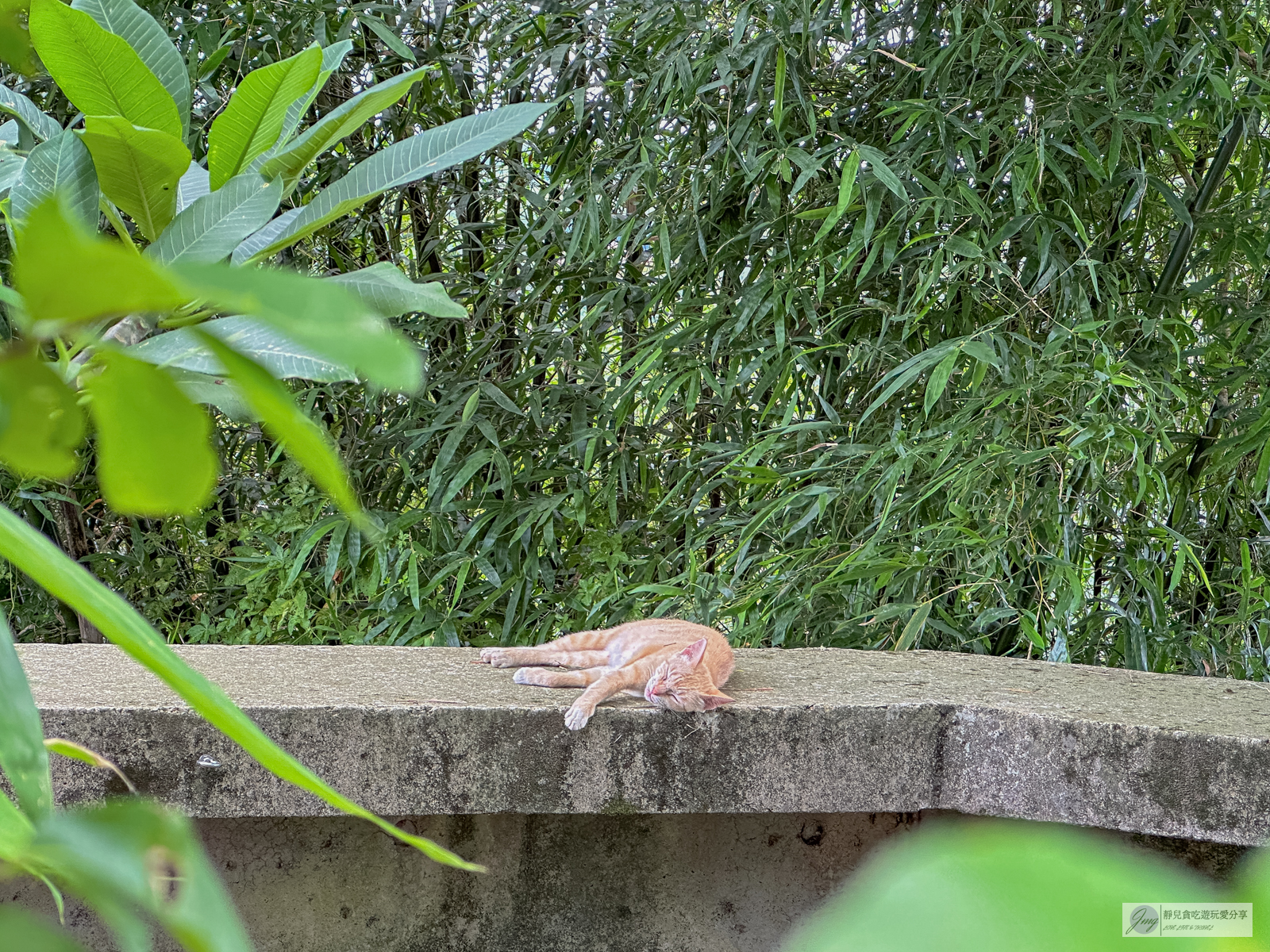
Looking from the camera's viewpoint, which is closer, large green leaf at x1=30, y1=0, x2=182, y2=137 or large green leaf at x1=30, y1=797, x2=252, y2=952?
large green leaf at x1=30, y1=797, x2=252, y2=952

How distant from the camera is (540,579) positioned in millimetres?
2043

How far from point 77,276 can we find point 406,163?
336mm

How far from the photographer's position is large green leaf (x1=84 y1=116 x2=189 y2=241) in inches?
13.2

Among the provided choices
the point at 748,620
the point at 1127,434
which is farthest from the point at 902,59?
the point at 748,620

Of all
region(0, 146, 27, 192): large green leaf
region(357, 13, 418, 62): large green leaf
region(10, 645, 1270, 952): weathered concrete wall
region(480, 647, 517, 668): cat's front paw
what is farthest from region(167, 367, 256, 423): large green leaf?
region(357, 13, 418, 62): large green leaf

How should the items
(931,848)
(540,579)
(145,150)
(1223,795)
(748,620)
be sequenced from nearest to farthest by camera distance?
(931,848)
(145,150)
(1223,795)
(748,620)
(540,579)

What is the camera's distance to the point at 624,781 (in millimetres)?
1054

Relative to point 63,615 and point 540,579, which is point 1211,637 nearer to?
point 540,579

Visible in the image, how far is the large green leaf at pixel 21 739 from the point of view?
6.1 inches

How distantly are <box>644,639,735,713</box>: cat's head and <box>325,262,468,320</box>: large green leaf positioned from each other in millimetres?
709

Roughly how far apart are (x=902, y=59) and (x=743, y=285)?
479 millimetres

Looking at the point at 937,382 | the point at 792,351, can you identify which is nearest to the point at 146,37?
the point at 937,382

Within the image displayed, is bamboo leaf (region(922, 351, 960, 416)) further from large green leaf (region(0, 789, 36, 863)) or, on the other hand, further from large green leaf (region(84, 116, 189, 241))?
large green leaf (region(0, 789, 36, 863))

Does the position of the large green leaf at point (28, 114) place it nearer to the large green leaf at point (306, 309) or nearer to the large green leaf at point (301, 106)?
the large green leaf at point (301, 106)
